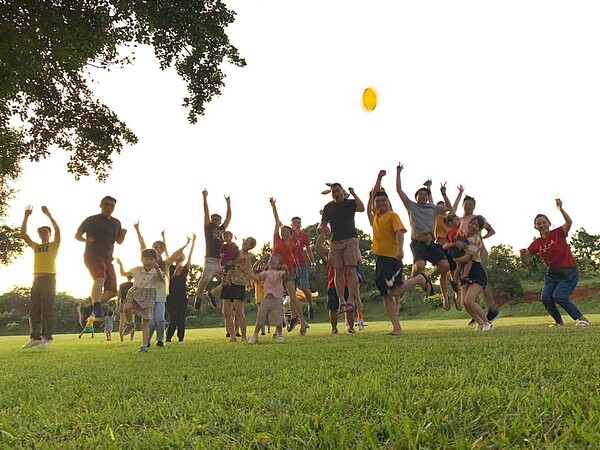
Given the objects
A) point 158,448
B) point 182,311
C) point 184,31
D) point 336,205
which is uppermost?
point 184,31

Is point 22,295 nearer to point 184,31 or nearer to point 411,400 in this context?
point 184,31

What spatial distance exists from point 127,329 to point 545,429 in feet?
44.3

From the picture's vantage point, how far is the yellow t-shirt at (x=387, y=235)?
8094 millimetres

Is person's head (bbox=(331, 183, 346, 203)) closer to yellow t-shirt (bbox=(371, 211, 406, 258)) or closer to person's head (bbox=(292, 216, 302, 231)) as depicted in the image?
yellow t-shirt (bbox=(371, 211, 406, 258))

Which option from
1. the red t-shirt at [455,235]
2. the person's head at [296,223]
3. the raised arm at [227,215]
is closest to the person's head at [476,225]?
the red t-shirt at [455,235]

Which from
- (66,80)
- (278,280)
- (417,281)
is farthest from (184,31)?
(417,281)

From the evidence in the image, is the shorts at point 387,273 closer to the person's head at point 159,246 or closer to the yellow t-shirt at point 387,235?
the yellow t-shirt at point 387,235

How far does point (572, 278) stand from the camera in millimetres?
9156

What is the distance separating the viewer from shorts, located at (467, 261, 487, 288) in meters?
8.10

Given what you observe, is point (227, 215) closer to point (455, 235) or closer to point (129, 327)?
point (455, 235)

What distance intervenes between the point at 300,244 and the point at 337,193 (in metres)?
2.46

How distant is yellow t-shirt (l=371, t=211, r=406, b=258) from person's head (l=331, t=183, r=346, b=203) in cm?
126

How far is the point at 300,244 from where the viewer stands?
11664 mm

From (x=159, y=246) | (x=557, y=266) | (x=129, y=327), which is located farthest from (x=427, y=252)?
(x=129, y=327)
